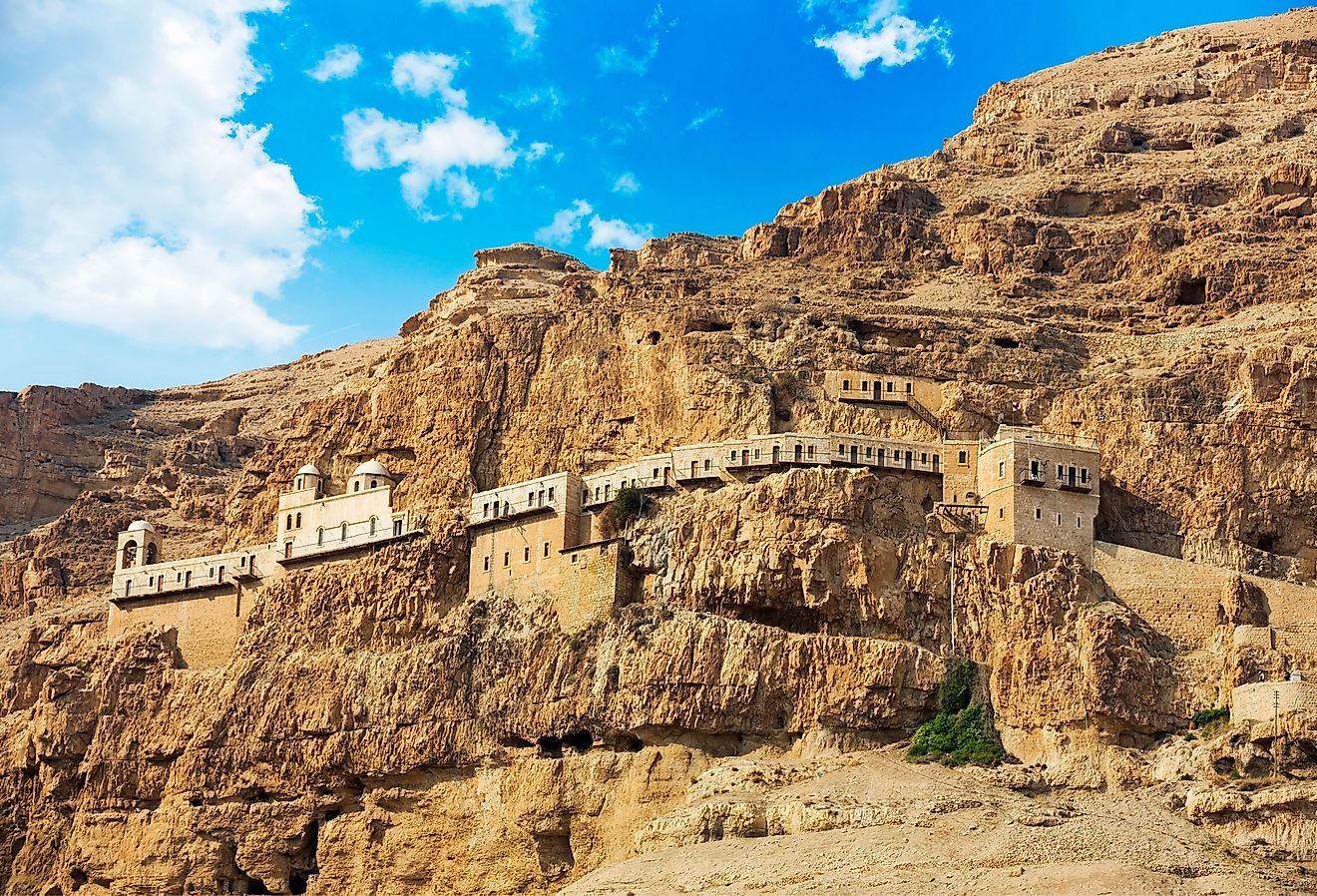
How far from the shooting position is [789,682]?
265ft

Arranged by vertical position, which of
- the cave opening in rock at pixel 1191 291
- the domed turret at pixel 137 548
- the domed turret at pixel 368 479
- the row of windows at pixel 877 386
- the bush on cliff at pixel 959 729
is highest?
the cave opening in rock at pixel 1191 291

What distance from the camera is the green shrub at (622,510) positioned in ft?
282

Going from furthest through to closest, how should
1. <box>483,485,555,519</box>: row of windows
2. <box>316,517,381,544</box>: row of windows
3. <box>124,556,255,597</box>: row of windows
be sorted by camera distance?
<box>124,556,255,597</box>: row of windows < <box>316,517,381,544</box>: row of windows < <box>483,485,555,519</box>: row of windows

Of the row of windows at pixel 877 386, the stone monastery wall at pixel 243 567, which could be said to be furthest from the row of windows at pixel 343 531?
the row of windows at pixel 877 386

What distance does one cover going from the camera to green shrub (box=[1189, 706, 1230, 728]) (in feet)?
256

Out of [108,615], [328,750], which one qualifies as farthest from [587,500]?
[108,615]

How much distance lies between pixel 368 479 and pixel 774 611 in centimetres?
2069

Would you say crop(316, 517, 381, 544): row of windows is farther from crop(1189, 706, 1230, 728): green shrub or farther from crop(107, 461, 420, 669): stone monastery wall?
crop(1189, 706, 1230, 728): green shrub

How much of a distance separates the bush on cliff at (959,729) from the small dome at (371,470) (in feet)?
90.2

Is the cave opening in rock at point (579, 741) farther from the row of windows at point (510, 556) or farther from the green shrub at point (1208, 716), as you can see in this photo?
the green shrub at point (1208, 716)

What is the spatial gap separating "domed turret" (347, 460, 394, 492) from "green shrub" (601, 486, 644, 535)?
1217 centimetres

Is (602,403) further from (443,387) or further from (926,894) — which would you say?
(926,894)

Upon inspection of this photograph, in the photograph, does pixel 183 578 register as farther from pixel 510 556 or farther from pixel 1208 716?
pixel 1208 716

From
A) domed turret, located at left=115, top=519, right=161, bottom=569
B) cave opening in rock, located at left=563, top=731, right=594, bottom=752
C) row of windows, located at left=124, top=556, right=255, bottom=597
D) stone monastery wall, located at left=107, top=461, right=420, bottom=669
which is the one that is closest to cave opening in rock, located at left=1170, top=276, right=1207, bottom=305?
cave opening in rock, located at left=563, top=731, right=594, bottom=752
